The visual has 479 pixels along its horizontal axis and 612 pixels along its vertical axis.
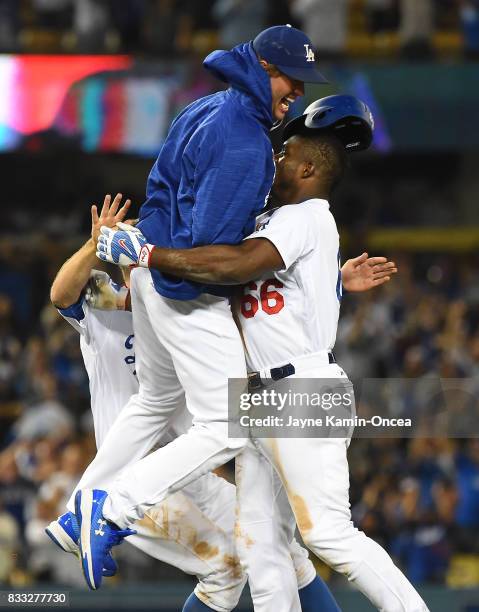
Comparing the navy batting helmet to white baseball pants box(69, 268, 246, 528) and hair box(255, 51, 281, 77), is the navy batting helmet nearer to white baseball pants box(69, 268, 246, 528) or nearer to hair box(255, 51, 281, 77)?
hair box(255, 51, 281, 77)

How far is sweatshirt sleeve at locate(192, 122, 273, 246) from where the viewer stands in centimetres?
399

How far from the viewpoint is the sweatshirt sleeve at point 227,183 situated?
3994 millimetres

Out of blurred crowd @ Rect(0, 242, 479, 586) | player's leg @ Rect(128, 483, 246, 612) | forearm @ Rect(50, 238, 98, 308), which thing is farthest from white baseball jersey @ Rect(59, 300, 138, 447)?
blurred crowd @ Rect(0, 242, 479, 586)

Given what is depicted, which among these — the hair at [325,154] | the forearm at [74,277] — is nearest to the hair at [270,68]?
the hair at [325,154]

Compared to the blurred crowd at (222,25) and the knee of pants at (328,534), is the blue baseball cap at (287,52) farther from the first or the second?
the blurred crowd at (222,25)

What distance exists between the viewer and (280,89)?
4203mm

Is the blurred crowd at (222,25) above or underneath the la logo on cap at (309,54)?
underneath

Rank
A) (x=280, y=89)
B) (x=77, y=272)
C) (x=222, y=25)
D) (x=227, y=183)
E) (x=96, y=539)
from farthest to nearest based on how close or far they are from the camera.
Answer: (x=222, y=25) → (x=77, y=272) → (x=280, y=89) → (x=96, y=539) → (x=227, y=183)

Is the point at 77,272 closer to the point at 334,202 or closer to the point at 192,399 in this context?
the point at 192,399

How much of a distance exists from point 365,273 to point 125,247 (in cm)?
101

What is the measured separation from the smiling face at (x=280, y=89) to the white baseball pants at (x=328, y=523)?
906 mm

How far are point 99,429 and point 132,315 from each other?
0.51 metres

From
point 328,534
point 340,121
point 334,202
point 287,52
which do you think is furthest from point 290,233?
point 334,202

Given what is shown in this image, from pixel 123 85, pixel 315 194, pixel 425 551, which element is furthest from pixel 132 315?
pixel 123 85
